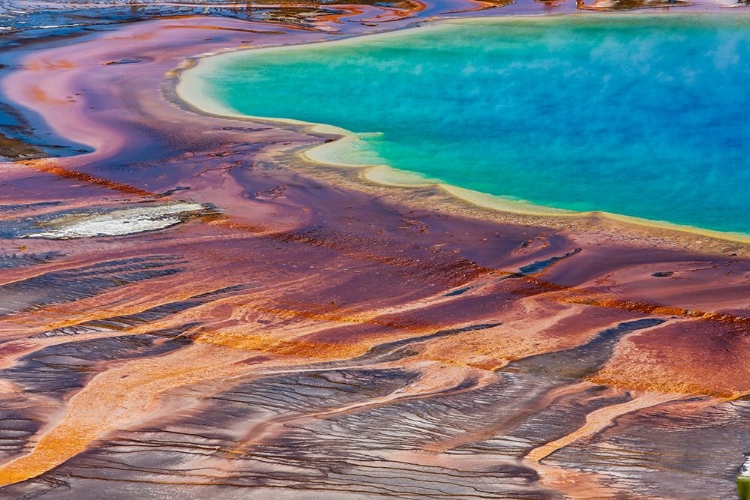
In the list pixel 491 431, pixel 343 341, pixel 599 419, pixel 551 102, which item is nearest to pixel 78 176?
pixel 343 341

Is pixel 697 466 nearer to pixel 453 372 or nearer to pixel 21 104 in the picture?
pixel 453 372

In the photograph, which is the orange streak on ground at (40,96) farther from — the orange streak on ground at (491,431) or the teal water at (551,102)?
the orange streak on ground at (491,431)

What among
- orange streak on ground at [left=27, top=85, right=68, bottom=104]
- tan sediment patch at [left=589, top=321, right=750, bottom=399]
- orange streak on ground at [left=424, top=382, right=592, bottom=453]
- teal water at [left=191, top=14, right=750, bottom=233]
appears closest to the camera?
orange streak on ground at [left=424, top=382, right=592, bottom=453]

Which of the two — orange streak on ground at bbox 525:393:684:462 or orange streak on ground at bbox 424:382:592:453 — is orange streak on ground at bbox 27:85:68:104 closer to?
orange streak on ground at bbox 424:382:592:453

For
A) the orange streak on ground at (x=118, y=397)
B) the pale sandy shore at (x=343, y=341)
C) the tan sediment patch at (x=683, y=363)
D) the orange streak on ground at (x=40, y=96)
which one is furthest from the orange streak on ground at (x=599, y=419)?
the orange streak on ground at (x=40, y=96)

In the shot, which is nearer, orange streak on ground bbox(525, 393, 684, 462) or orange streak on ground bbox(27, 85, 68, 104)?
orange streak on ground bbox(525, 393, 684, 462)

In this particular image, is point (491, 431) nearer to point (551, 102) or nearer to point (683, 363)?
point (683, 363)

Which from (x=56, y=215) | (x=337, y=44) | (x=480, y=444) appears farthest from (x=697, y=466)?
(x=337, y=44)

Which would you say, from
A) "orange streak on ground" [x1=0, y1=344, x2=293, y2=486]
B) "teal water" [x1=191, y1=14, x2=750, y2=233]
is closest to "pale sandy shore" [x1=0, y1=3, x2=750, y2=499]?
"orange streak on ground" [x1=0, y1=344, x2=293, y2=486]
